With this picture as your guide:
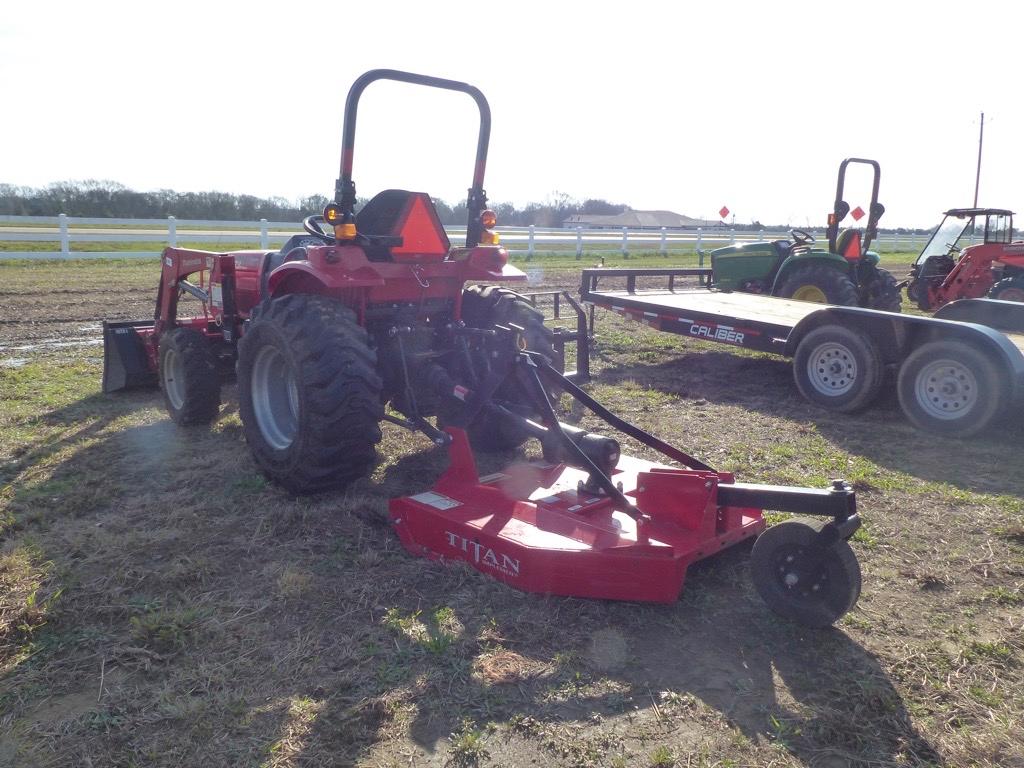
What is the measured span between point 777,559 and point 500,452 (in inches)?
92.2

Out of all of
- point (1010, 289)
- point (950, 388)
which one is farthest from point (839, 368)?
Result: point (1010, 289)

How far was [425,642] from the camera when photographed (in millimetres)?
2857

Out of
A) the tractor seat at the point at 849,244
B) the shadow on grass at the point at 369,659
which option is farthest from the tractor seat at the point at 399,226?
the tractor seat at the point at 849,244

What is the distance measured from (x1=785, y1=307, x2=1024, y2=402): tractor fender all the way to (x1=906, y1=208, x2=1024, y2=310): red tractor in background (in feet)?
17.8

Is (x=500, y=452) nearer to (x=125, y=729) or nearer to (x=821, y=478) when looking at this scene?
(x=821, y=478)

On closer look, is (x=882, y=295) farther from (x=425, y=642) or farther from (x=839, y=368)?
(x=425, y=642)

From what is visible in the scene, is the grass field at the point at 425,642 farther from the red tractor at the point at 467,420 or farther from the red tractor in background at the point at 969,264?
the red tractor in background at the point at 969,264

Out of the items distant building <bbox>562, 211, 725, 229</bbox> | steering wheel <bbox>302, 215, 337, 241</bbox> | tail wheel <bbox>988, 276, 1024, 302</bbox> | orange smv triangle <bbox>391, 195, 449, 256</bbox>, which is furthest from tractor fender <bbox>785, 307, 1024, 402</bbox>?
distant building <bbox>562, 211, 725, 229</bbox>

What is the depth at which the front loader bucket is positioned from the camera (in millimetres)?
6066

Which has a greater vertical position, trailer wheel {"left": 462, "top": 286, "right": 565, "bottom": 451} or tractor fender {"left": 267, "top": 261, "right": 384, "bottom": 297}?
tractor fender {"left": 267, "top": 261, "right": 384, "bottom": 297}

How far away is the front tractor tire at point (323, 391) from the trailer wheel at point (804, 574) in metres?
1.88

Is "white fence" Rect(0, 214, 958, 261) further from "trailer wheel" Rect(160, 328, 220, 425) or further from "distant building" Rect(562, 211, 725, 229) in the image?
"distant building" Rect(562, 211, 725, 229)

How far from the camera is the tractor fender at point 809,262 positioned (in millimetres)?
9138

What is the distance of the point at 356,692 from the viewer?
2.58 metres
